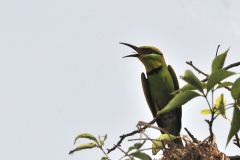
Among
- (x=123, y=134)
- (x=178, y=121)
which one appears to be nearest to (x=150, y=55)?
(x=178, y=121)

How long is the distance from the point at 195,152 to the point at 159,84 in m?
2.70

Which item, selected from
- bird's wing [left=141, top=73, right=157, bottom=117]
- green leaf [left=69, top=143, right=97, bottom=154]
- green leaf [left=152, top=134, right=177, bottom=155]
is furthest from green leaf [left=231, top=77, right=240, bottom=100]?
bird's wing [left=141, top=73, right=157, bottom=117]

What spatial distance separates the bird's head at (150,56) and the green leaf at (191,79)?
311cm

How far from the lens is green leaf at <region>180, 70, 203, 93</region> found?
53.1 inches

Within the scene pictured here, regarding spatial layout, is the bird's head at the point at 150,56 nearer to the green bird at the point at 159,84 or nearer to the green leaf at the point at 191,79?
the green bird at the point at 159,84

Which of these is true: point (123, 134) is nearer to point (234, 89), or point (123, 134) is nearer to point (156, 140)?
point (156, 140)

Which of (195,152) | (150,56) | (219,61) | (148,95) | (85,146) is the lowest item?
(195,152)

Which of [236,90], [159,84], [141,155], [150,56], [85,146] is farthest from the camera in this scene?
[150,56]

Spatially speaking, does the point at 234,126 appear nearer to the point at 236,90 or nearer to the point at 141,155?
the point at 236,90

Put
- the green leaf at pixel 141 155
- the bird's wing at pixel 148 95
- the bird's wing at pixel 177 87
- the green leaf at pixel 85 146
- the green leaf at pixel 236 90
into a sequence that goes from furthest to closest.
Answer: the bird's wing at pixel 148 95 < the bird's wing at pixel 177 87 < the green leaf at pixel 85 146 < the green leaf at pixel 141 155 < the green leaf at pixel 236 90

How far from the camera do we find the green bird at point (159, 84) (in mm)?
4289

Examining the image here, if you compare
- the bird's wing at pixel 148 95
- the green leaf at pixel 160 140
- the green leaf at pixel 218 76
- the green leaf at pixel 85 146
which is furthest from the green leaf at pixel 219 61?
the bird's wing at pixel 148 95

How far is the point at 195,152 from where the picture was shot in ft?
5.68

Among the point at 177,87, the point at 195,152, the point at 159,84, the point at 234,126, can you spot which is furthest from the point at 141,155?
the point at 177,87
